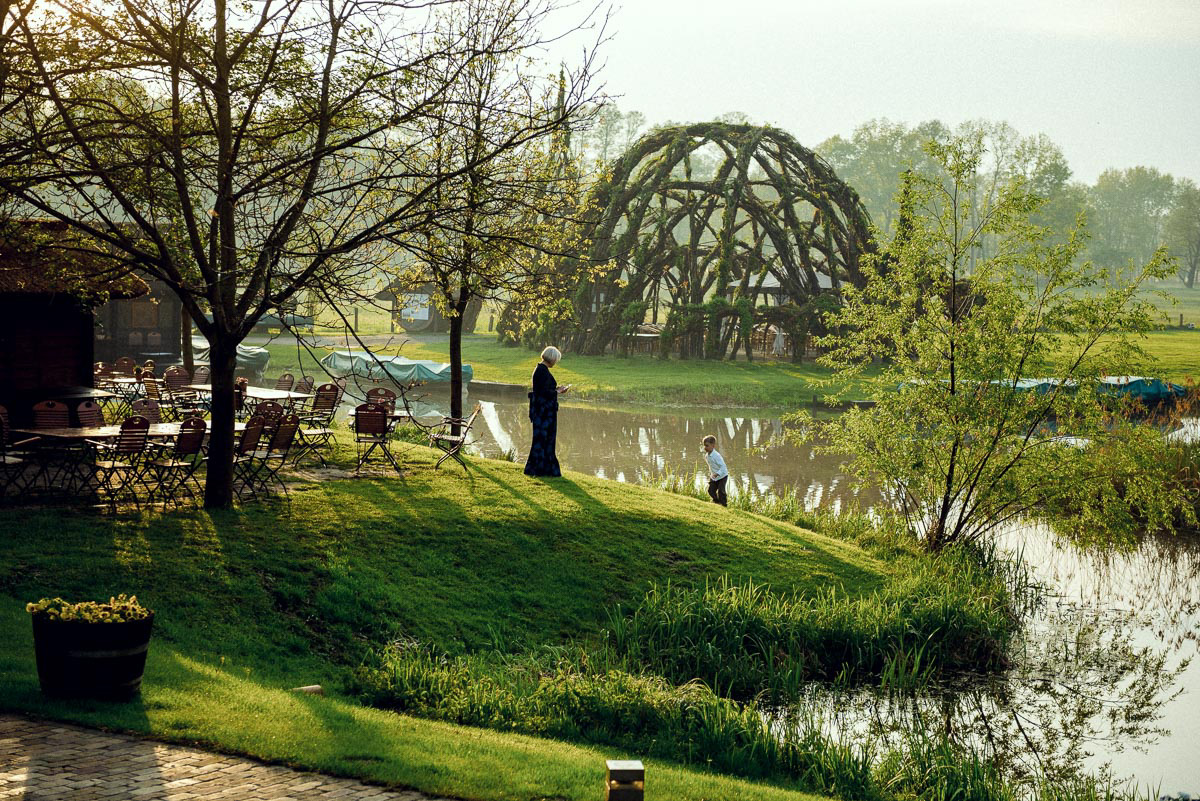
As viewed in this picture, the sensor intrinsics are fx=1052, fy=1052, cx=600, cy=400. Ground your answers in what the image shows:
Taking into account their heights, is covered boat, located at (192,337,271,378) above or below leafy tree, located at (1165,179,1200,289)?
below

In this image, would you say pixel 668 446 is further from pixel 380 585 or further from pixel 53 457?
pixel 380 585

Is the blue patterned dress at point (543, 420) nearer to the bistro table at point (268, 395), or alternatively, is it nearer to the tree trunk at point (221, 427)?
the bistro table at point (268, 395)

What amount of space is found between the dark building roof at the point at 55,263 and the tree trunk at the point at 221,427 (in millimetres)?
1572

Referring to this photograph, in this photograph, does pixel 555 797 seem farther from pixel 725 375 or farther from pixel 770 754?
pixel 725 375

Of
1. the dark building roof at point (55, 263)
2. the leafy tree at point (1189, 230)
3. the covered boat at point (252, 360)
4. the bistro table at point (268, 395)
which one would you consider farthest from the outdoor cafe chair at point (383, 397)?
the leafy tree at point (1189, 230)

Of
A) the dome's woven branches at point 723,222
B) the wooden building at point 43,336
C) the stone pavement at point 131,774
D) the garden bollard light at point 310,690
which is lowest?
the garden bollard light at point 310,690

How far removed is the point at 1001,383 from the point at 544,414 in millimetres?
7309

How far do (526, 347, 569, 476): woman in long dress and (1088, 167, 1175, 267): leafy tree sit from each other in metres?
125

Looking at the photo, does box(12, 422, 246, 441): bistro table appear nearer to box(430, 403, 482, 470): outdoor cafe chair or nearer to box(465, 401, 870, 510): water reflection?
box(430, 403, 482, 470): outdoor cafe chair

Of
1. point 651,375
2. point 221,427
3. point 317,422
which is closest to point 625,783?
point 221,427

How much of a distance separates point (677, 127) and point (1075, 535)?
32092 millimetres

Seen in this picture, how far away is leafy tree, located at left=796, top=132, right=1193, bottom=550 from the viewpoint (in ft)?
53.3

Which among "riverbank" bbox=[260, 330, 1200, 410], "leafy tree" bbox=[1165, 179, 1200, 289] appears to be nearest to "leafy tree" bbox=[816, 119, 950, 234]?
"leafy tree" bbox=[1165, 179, 1200, 289]

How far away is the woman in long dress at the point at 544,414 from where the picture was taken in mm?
16344
